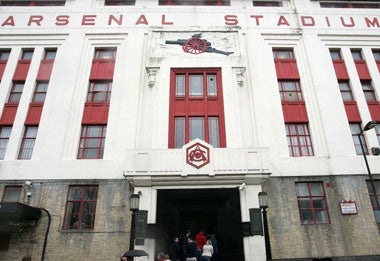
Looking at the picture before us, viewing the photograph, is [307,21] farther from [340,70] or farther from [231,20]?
[231,20]

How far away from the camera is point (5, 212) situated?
12688 millimetres

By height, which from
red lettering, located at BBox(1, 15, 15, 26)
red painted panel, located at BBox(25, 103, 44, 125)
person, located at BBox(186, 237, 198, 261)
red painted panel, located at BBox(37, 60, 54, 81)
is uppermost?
red lettering, located at BBox(1, 15, 15, 26)

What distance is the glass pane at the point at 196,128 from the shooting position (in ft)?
55.1

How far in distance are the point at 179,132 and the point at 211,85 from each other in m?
4.06

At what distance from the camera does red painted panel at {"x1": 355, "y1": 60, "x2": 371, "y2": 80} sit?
18.9 metres

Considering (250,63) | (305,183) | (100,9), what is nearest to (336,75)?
(250,63)

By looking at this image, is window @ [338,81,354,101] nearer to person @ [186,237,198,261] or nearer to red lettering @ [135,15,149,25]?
person @ [186,237,198,261]

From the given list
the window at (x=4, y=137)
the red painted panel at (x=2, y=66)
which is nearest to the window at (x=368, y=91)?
the window at (x=4, y=137)

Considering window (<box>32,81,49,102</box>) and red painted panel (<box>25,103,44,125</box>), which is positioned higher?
window (<box>32,81,49,102</box>)

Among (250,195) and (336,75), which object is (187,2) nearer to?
(336,75)

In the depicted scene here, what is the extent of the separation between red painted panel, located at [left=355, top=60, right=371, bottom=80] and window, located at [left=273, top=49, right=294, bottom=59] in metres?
4.47

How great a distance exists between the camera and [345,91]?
18.6m

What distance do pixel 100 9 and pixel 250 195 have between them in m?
17.4

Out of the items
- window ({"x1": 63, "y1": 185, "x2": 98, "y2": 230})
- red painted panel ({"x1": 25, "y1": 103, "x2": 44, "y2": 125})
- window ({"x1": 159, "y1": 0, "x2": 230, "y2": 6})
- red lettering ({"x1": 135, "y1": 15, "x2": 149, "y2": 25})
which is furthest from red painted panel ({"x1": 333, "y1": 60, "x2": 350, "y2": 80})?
red painted panel ({"x1": 25, "y1": 103, "x2": 44, "y2": 125})
